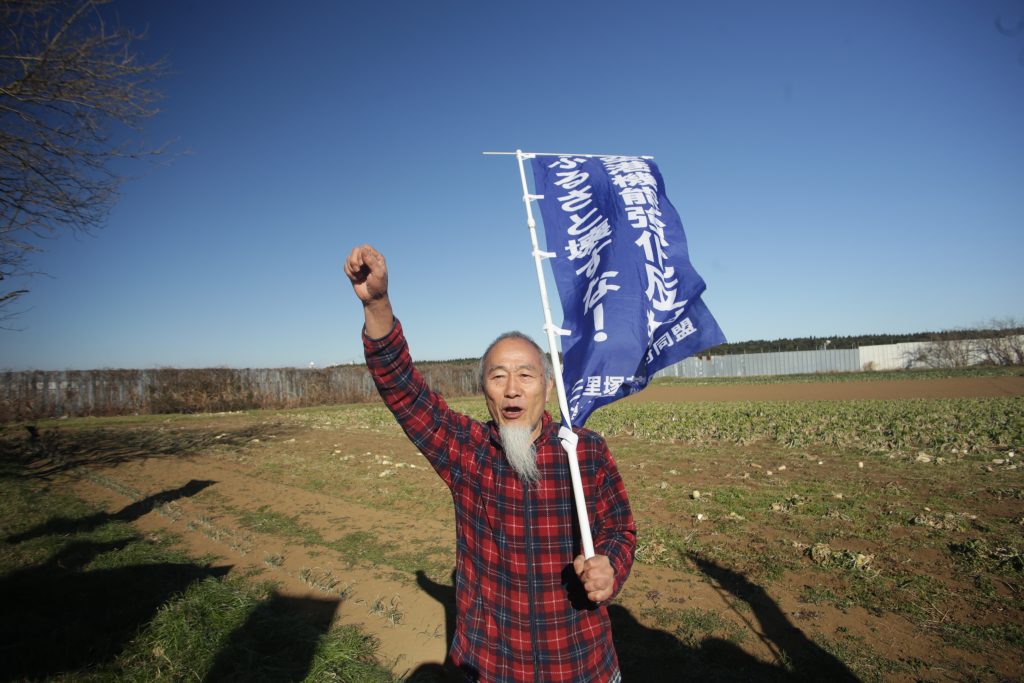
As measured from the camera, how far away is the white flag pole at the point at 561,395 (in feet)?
5.95

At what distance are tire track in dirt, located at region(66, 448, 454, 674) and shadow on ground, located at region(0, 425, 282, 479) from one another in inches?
82.2

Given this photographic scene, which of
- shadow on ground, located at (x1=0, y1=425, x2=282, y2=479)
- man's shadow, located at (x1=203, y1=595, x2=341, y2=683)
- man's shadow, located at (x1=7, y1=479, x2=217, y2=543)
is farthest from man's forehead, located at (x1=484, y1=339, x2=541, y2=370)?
shadow on ground, located at (x1=0, y1=425, x2=282, y2=479)

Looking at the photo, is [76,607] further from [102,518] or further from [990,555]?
[990,555]

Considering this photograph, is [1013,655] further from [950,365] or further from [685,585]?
[950,365]

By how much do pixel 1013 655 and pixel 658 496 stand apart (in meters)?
4.56

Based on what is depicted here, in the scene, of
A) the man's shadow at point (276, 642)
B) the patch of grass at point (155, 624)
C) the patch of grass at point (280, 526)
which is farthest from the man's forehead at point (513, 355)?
the patch of grass at point (280, 526)

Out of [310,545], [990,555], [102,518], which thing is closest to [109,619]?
[310,545]

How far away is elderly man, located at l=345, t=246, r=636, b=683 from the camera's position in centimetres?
194

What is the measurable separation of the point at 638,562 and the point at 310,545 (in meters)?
3.84

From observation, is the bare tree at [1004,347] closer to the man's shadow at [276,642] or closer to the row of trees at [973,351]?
the row of trees at [973,351]

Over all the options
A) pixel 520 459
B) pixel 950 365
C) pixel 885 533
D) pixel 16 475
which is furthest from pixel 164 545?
pixel 950 365

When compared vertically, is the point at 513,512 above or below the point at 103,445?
above

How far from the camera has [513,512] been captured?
80.5 inches

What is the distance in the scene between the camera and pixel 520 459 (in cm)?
199
